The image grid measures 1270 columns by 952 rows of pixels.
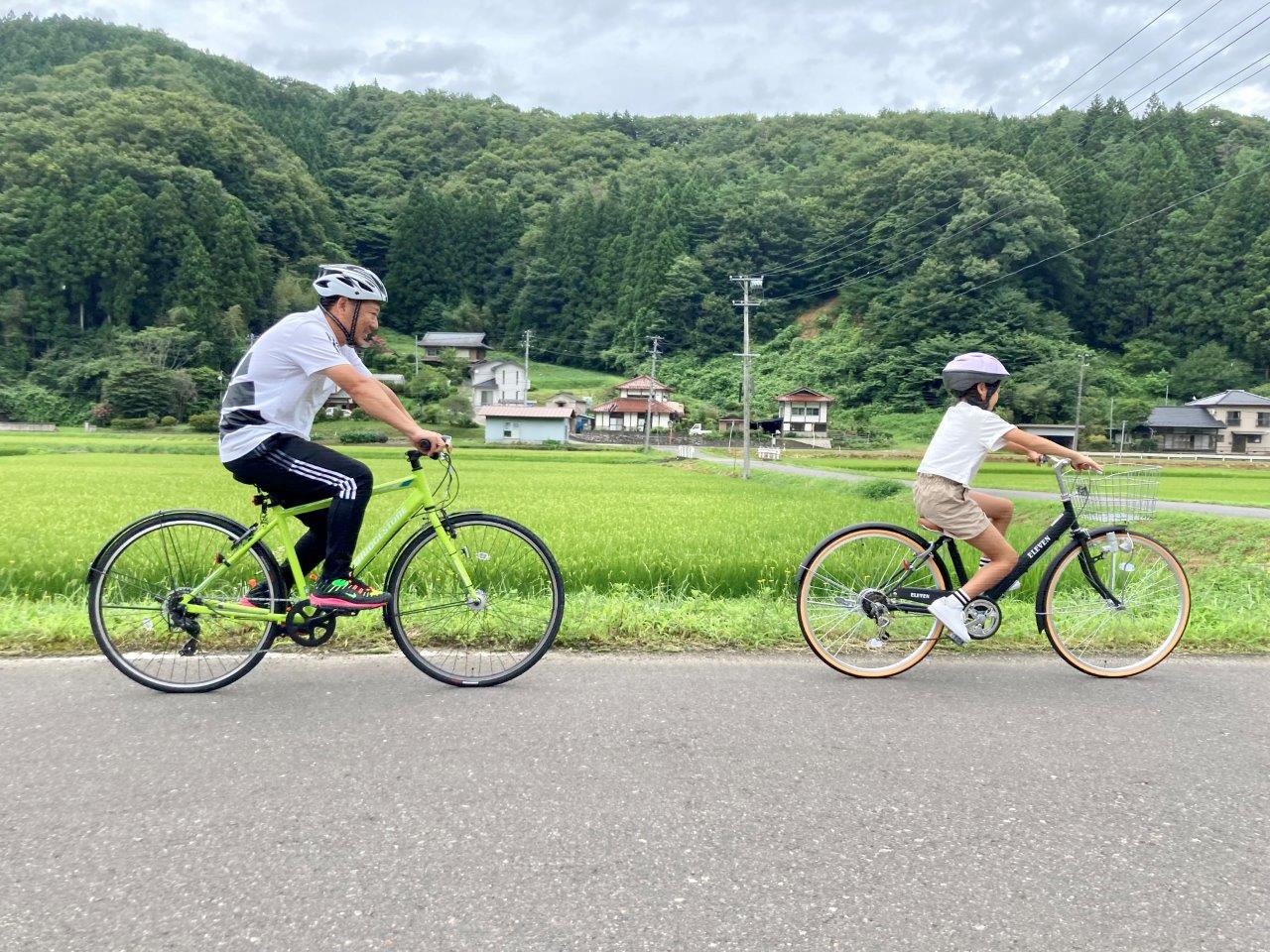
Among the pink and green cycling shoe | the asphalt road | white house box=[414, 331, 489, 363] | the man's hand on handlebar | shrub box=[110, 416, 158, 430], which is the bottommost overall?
the asphalt road

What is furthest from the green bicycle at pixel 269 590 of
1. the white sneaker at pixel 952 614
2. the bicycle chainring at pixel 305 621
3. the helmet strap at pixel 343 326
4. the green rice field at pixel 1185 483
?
the green rice field at pixel 1185 483

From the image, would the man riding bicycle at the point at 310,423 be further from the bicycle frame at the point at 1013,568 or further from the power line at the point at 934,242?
the power line at the point at 934,242

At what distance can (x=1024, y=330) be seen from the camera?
6241 cm

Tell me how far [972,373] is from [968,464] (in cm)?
45

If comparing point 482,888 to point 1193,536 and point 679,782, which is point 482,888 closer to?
point 679,782

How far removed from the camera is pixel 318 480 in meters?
3.23

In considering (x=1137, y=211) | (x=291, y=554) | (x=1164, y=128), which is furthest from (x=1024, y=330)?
(x=291, y=554)

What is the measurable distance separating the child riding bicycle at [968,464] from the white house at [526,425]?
157ft

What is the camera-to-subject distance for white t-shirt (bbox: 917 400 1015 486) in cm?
354

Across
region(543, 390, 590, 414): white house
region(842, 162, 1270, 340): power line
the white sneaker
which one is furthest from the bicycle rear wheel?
region(842, 162, 1270, 340): power line

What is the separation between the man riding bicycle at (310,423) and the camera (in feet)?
10.3

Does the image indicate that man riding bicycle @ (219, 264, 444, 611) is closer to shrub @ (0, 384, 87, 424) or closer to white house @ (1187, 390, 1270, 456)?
white house @ (1187, 390, 1270, 456)

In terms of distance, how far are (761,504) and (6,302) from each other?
7402 cm

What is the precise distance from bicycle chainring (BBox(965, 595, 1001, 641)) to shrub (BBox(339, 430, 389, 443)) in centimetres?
4208
